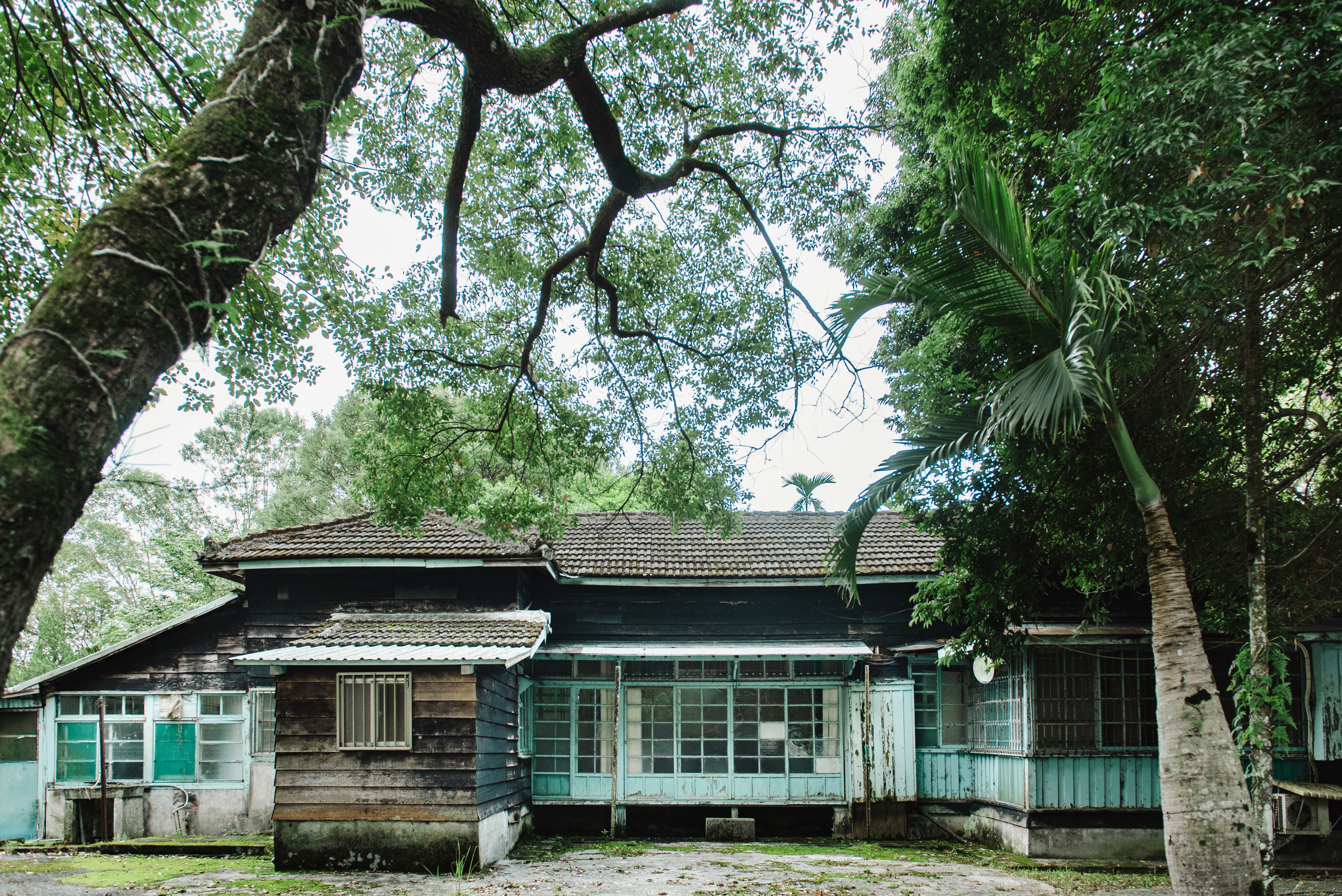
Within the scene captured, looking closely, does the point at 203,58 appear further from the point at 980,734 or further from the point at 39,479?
the point at 980,734

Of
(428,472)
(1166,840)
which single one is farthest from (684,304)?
(1166,840)

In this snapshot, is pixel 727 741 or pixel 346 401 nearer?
pixel 727 741

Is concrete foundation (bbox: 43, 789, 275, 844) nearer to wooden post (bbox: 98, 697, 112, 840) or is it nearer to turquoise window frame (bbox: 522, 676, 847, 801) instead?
wooden post (bbox: 98, 697, 112, 840)

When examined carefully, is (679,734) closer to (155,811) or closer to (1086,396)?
(155,811)

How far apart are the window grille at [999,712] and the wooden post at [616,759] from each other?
498 cm


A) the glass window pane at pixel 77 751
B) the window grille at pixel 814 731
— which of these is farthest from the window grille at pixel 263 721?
the window grille at pixel 814 731

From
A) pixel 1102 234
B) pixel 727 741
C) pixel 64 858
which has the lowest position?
pixel 64 858

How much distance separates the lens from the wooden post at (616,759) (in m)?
12.0

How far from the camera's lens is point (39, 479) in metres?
2.20

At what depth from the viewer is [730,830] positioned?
1192 centimetres

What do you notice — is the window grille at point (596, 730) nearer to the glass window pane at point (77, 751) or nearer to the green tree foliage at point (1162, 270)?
the green tree foliage at point (1162, 270)

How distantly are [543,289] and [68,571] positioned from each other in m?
26.3

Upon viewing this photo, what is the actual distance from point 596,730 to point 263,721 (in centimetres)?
473

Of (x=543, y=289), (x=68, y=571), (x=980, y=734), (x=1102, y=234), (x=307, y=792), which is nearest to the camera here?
(x=1102, y=234)
